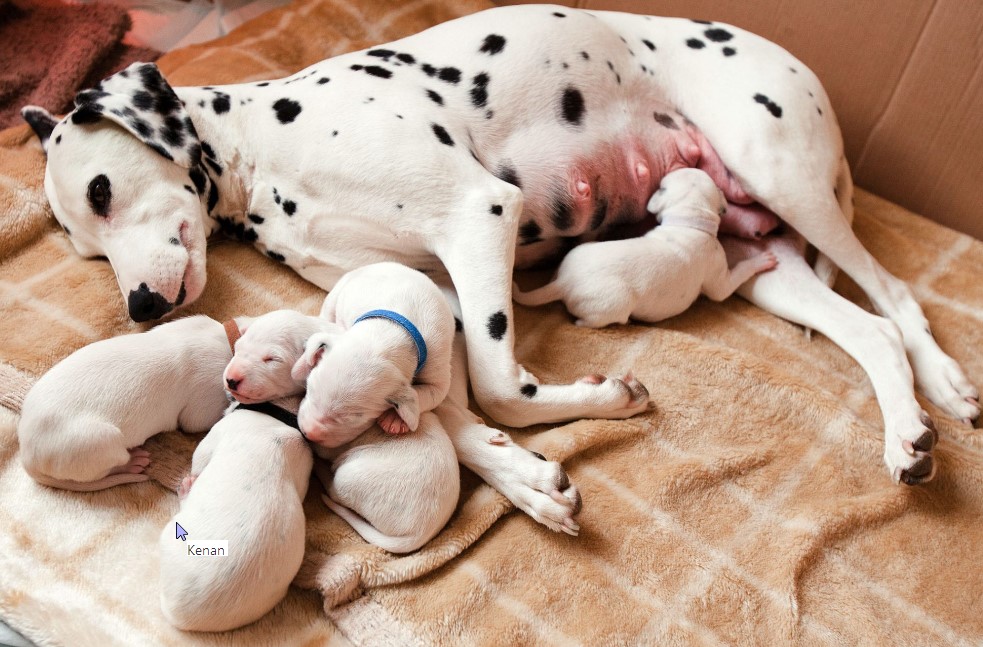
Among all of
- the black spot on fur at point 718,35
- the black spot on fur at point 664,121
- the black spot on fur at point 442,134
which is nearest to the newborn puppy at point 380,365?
the black spot on fur at point 442,134

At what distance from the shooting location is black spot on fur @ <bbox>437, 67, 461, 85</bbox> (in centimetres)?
250

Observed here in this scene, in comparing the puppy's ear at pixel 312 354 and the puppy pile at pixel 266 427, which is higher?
the puppy's ear at pixel 312 354

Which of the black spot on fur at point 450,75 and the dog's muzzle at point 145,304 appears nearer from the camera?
the dog's muzzle at point 145,304

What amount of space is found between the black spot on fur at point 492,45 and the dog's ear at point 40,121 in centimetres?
135

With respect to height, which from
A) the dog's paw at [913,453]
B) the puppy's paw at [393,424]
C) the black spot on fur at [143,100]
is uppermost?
the black spot on fur at [143,100]

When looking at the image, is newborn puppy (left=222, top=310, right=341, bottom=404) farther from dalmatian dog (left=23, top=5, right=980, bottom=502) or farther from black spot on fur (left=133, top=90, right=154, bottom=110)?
black spot on fur (left=133, top=90, right=154, bottom=110)

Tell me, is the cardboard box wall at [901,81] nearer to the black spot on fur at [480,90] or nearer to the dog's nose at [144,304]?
the black spot on fur at [480,90]

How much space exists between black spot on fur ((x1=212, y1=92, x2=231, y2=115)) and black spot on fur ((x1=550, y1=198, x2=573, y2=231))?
0.99 m

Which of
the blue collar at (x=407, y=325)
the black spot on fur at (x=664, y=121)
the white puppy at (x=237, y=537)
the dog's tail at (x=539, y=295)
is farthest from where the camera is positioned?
the black spot on fur at (x=664, y=121)

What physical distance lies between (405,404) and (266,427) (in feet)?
1.02

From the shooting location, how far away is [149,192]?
7.40ft

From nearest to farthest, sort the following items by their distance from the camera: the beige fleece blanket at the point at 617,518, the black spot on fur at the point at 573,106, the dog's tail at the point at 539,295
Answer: the beige fleece blanket at the point at 617,518
the dog's tail at the point at 539,295
the black spot on fur at the point at 573,106

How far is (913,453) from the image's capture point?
86.1 inches

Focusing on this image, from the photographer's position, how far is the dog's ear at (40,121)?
2.55 m
